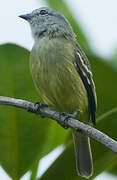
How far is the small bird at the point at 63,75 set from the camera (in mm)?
3273

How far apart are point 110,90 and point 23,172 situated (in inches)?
34.3

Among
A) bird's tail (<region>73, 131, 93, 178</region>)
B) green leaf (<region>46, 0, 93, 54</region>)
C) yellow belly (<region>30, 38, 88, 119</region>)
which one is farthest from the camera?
bird's tail (<region>73, 131, 93, 178</region>)

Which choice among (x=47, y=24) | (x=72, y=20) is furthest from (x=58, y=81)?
(x=47, y=24)

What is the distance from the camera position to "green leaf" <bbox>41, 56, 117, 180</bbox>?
221 centimetres

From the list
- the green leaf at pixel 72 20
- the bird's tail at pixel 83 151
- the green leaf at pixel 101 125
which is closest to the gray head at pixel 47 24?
the green leaf at pixel 72 20

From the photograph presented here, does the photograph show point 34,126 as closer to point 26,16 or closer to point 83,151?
point 83,151

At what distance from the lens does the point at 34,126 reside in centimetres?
237

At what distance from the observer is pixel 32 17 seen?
4.06 meters

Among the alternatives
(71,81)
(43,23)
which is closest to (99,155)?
(71,81)

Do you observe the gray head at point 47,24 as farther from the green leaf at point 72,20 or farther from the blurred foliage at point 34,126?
the blurred foliage at point 34,126

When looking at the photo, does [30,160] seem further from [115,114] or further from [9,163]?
[115,114]

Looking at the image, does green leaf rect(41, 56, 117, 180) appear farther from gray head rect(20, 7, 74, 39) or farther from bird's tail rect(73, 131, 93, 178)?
gray head rect(20, 7, 74, 39)

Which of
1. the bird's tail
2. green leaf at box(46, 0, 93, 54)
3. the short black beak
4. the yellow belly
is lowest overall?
the bird's tail

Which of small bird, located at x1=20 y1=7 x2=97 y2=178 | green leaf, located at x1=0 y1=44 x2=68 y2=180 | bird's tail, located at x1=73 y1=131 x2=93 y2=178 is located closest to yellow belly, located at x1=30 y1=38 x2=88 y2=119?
small bird, located at x1=20 y1=7 x2=97 y2=178
